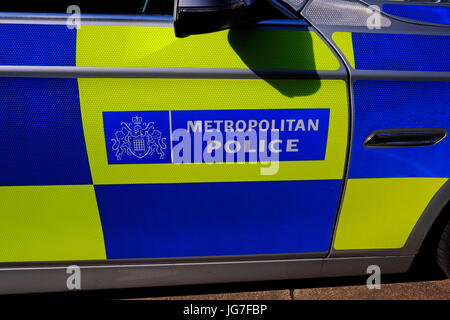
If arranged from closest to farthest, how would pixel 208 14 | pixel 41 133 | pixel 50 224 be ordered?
pixel 208 14
pixel 41 133
pixel 50 224

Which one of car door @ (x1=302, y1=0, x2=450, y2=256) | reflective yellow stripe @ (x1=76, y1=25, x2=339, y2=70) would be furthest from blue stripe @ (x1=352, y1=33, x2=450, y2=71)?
reflective yellow stripe @ (x1=76, y1=25, x2=339, y2=70)

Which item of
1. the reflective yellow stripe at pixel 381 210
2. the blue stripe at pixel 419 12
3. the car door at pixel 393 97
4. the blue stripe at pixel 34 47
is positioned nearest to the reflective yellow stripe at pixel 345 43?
the car door at pixel 393 97

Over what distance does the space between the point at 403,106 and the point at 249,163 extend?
56cm

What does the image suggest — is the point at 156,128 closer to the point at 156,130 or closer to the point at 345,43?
the point at 156,130

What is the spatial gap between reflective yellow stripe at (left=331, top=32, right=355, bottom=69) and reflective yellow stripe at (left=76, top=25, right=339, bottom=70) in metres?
0.04

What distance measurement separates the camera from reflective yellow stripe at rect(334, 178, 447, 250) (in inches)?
51.8

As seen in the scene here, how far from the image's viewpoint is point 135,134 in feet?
3.88

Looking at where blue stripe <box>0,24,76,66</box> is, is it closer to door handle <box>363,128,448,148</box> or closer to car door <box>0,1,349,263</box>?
car door <box>0,1,349,263</box>

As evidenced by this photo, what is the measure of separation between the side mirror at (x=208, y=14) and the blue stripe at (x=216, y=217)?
1.67ft

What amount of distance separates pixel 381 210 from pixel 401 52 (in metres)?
0.56

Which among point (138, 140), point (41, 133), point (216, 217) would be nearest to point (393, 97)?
point (216, 217)

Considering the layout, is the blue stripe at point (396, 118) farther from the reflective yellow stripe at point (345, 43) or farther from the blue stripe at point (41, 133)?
the blue stripe at point (41, 133)

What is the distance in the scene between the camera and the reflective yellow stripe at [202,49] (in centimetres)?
117
